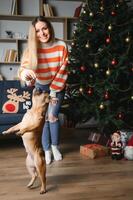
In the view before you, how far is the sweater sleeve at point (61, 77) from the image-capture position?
2641 mm

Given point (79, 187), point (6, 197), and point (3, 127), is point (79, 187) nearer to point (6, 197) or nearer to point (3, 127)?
point (6, 197)

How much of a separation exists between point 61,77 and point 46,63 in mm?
194

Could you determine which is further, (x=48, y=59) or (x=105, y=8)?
(x=105, y=8)

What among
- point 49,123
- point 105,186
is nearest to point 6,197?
point 105,186

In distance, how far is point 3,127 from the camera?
128 inches

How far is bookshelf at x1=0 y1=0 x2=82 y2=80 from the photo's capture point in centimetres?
469

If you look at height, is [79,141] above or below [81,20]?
below

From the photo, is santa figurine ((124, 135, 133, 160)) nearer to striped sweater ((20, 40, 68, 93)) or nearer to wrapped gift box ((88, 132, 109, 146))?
wrapped gift box ((88, 132, 109, 146))

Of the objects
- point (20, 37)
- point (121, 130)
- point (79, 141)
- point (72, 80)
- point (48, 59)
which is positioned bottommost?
point (79, 141)

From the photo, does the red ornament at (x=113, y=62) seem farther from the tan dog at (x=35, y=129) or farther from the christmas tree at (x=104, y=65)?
the tan dog at (x=35, y=129)

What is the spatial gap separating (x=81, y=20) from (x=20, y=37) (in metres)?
1.58

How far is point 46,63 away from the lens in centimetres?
260

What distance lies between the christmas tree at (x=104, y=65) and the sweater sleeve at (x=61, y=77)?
51 cm

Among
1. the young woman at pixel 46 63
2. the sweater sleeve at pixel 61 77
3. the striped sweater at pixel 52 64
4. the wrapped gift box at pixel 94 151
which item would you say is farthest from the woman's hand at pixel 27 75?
the wrapped gift box at pixel 94 151
